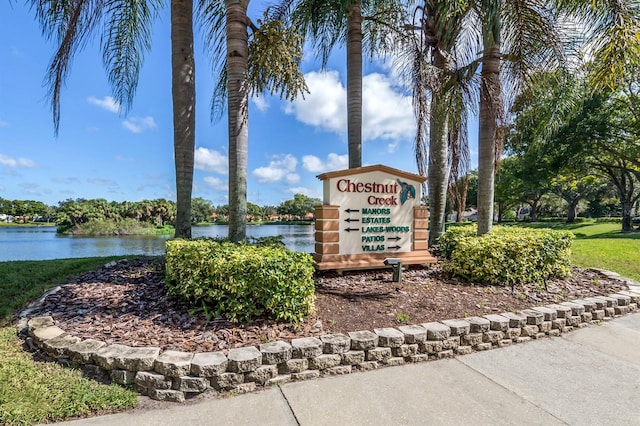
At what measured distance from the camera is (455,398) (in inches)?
98.5

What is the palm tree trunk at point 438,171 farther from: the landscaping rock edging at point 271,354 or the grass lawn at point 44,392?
the grass lawn at point 44,392

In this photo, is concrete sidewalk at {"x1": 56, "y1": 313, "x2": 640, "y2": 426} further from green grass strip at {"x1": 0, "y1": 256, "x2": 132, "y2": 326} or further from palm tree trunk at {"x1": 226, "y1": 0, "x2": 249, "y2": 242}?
green grass strip at {"x1": 0, "y1": 256, "x2": 132, "y2": 326}

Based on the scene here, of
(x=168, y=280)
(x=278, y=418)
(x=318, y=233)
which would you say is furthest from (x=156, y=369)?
(x=318, y=233)

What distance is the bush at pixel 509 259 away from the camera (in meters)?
4.96

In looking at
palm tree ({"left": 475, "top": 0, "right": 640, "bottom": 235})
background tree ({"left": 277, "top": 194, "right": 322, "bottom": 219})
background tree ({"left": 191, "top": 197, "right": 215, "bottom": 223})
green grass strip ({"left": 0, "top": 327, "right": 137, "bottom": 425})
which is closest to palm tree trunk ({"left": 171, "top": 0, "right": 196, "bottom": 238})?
green grass strip ({"left": 0, "top": 327, "right": 137, "bottom": 425})

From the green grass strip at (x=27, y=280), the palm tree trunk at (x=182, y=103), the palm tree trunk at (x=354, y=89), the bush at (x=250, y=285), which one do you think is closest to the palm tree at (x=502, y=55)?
the palm tree trunk at (x=354, y=89)

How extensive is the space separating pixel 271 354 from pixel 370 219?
3201 mm

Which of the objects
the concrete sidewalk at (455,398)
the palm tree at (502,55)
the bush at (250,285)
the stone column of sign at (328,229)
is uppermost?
the palm tree at (502,55)

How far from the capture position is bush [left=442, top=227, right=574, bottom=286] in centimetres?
496

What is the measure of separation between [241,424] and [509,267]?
14.7 feet

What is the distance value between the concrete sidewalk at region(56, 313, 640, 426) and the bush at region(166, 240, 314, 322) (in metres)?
0.84

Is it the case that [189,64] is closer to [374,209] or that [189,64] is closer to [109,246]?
[374,209]

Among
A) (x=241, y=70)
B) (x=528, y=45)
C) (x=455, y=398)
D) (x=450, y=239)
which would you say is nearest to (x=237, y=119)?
(x=241, y=70)

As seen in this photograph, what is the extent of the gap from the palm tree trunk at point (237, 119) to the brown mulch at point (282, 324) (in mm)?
1417
